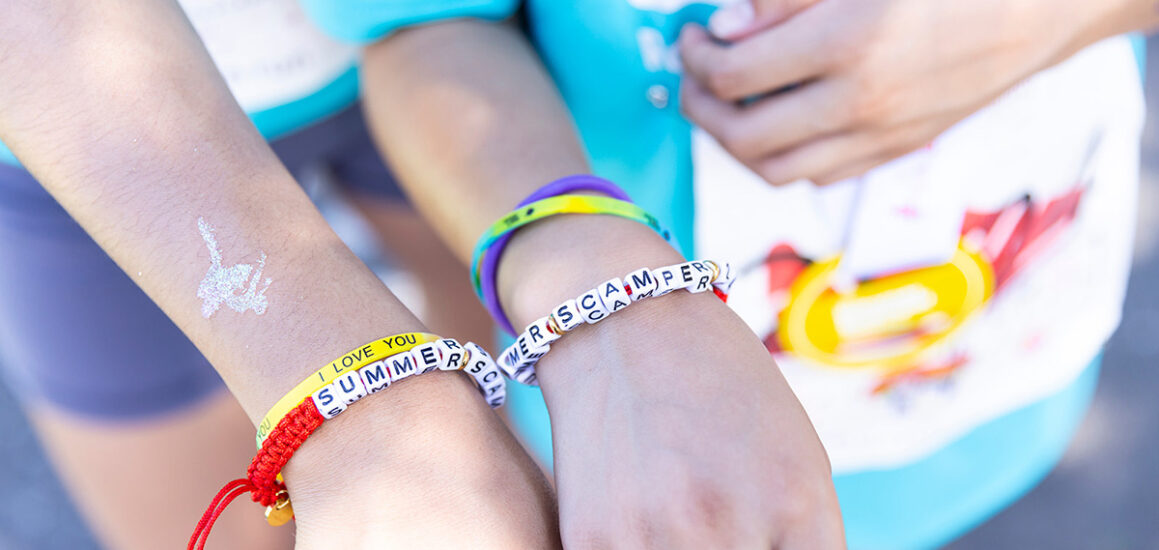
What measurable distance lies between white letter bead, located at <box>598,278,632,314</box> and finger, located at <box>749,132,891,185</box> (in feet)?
0.83

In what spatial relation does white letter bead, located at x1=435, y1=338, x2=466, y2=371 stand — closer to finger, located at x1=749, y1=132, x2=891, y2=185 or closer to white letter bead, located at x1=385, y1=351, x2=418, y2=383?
white letter bead, located at x1=385, y1=351, x2=418, y2=383

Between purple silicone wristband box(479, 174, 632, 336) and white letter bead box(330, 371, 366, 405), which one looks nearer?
white letter bead box(330, 371, 366, 405)

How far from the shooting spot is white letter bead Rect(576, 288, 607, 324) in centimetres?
59

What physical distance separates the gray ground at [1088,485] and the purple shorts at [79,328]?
0.75 m

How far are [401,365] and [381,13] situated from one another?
428 millimetres

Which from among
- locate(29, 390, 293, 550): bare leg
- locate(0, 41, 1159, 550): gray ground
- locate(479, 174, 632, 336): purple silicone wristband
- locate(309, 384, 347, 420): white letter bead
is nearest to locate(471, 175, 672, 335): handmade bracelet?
locate(479, 174, 632, 336): purple silicone wristband

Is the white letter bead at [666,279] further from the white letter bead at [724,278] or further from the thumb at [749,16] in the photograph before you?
the thumb at [749,16]

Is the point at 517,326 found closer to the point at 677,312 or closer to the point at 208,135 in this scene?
the point at 677,312

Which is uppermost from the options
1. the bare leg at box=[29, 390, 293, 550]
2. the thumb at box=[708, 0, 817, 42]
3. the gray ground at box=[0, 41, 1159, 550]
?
the thumb at box=[708, 0, 817, 42]

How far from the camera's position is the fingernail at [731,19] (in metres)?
0.75

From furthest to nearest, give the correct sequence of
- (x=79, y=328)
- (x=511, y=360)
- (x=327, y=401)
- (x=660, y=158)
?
(x=79, y=328), (x=660, y=158), (x=511, y=360), (x=327, y=401)

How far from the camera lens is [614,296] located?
1.94 ft

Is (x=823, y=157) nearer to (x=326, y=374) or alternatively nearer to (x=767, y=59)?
(x=767, y=59)

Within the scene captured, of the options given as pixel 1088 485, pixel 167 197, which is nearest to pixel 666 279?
pixel 167 197
